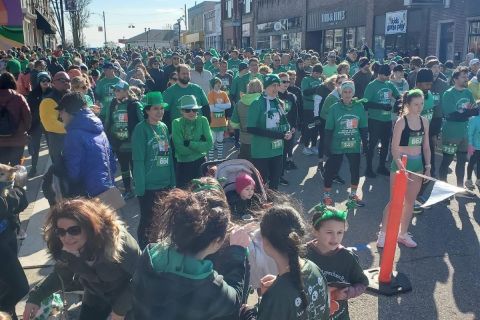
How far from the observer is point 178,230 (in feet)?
7.35

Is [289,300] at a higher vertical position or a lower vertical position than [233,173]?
lower

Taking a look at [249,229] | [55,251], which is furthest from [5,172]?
[249,229]

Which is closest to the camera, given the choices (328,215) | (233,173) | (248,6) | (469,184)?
(328,215)

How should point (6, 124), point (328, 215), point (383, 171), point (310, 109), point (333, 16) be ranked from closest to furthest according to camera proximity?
point (328, 215), point (6, 124), point (383, 171), point (310, 109), point (333, 16)

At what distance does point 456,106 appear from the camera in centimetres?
718

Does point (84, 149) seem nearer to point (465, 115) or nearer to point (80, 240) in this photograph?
point (80, 240)

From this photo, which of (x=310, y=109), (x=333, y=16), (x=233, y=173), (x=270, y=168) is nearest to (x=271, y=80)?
(x=270, y=168)

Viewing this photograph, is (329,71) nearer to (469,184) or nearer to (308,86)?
(308,86)

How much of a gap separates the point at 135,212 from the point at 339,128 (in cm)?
318

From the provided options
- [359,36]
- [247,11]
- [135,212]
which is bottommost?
[135,212]

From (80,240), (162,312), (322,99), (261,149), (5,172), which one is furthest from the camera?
(322,99)

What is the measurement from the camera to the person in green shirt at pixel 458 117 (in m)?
7.12

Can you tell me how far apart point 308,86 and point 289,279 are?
795cm

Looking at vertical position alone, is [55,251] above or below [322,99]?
below
